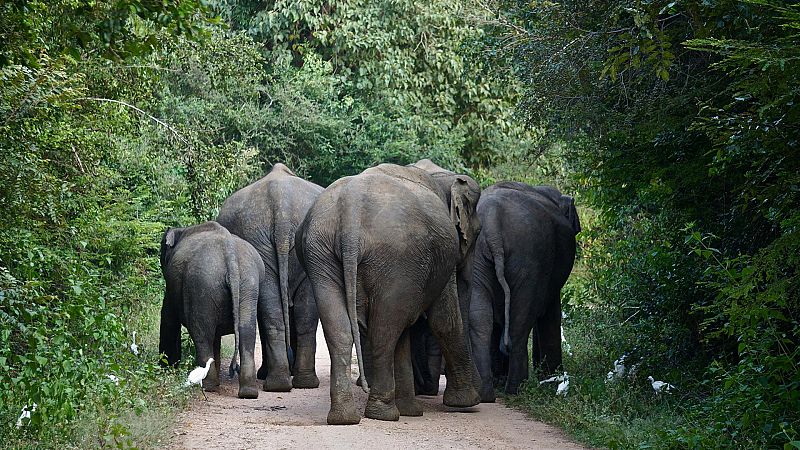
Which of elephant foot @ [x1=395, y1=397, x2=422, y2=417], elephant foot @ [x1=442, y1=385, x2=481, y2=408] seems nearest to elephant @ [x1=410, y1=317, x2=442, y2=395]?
elephant foot @ [x1=442, y1=385, x2=481, y2=408]

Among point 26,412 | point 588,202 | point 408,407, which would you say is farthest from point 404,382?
point 588,202

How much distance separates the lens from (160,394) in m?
10.1

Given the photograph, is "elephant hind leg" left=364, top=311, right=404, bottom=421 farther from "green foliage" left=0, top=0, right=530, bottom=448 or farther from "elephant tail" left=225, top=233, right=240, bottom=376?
"elephant tail" left=225, top=233, right=240, bottom=376

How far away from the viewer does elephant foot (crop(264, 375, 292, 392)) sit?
12.4 m

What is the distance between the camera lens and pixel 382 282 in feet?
32.3

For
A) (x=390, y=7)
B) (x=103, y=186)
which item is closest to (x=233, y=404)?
(x=103, y=186)

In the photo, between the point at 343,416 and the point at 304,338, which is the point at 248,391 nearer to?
the point at 304,338

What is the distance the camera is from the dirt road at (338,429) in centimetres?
870

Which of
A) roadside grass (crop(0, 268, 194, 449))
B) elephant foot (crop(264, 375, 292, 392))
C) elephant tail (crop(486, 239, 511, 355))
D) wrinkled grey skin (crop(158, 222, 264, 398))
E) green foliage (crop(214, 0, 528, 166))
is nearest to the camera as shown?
roadside grass (crop(0, 268, 194, 449))

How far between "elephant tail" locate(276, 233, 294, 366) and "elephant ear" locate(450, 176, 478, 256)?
2524 millimetres

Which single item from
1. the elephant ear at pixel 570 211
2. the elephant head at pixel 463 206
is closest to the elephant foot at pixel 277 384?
the elephant head at pixel 463 206

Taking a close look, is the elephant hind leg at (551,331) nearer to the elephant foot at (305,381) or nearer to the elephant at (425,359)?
the elephant at (425,359)

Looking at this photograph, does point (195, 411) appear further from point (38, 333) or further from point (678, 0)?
point (678, 0)

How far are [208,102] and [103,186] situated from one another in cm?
1094
